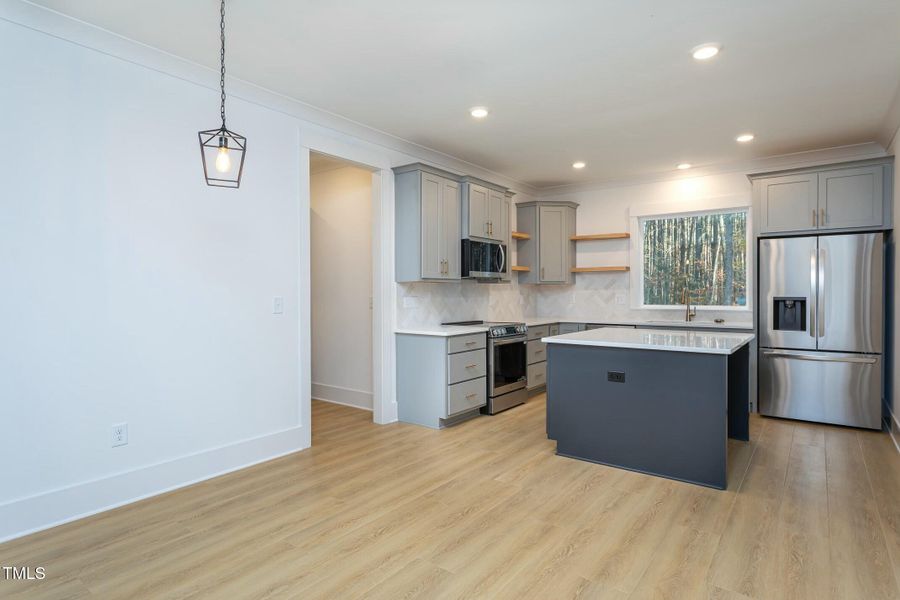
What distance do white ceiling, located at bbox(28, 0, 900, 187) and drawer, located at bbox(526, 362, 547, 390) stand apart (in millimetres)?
2400

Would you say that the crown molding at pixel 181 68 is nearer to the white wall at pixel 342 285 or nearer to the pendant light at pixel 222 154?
the pendant light at pixel 222 154

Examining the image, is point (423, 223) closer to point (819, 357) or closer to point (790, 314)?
point (790, 314)

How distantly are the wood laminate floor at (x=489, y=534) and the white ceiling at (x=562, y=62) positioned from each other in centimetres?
258

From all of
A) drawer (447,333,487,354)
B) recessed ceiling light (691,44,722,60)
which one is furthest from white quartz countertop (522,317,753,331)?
recessed ceiling light (691,44,722,60)

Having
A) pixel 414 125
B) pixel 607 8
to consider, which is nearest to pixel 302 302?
pixel 414 125

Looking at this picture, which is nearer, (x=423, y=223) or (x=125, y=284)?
(x=125, y=284)

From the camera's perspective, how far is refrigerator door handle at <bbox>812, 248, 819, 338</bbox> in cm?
450

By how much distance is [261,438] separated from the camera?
3592 mm

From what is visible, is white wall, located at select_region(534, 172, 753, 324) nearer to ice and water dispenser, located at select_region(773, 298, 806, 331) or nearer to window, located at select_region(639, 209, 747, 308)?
window, located at select_region(639, 209, 747, 308)

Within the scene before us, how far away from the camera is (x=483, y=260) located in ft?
17.1

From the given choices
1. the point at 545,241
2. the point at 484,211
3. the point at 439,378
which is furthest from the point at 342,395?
the point at 545,241

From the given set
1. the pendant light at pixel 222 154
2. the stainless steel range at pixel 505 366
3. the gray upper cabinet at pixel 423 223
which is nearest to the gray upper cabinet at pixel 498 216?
the gray upper cabinet at pixel 423 223

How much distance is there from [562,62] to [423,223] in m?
1.90

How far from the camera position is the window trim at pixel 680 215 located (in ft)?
17.8
